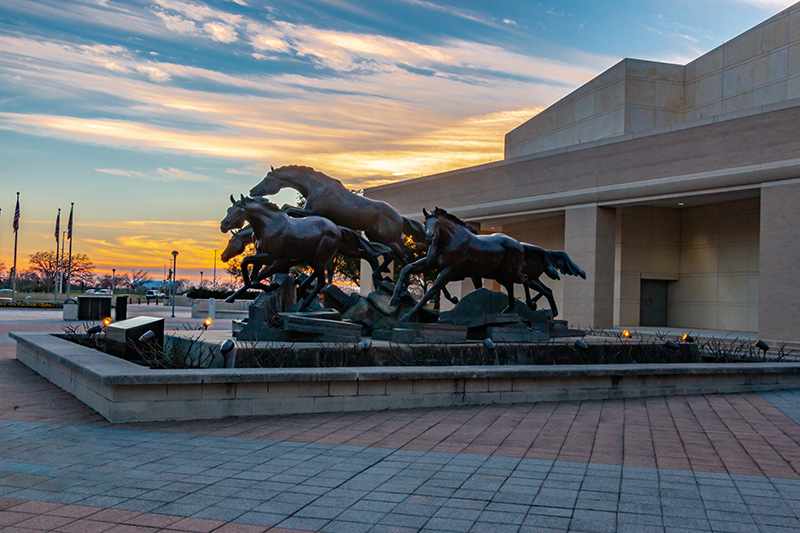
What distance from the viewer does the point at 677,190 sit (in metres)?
29.2

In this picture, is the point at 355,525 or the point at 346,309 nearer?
the point at 355,525

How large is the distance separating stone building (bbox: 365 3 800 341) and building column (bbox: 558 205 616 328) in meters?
0.07

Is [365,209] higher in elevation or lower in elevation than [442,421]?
higher

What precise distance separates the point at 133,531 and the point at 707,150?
28.5m

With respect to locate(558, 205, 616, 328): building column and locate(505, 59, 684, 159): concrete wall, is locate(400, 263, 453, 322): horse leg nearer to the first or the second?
locate(558, 205, 616, 328): building column

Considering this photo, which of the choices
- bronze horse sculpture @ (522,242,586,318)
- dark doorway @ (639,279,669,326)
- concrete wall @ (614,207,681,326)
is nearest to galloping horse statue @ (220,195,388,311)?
bronze horse sculpture @ (522,242,586,318)

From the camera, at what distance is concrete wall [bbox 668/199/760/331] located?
32031mm

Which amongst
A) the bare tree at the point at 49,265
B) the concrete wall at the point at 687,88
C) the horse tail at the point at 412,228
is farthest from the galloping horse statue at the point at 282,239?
the bare tree at the point at 49,265

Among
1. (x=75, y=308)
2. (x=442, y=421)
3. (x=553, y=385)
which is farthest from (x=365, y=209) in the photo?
(x=75, y=308)

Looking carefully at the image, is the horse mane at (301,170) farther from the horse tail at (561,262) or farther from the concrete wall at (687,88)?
the concrete wall at (687,88)

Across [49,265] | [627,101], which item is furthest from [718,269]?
[49,265]

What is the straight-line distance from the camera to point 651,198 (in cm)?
3056

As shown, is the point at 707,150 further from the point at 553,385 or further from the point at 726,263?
the point at 553,385

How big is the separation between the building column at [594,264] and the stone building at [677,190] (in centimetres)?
7
